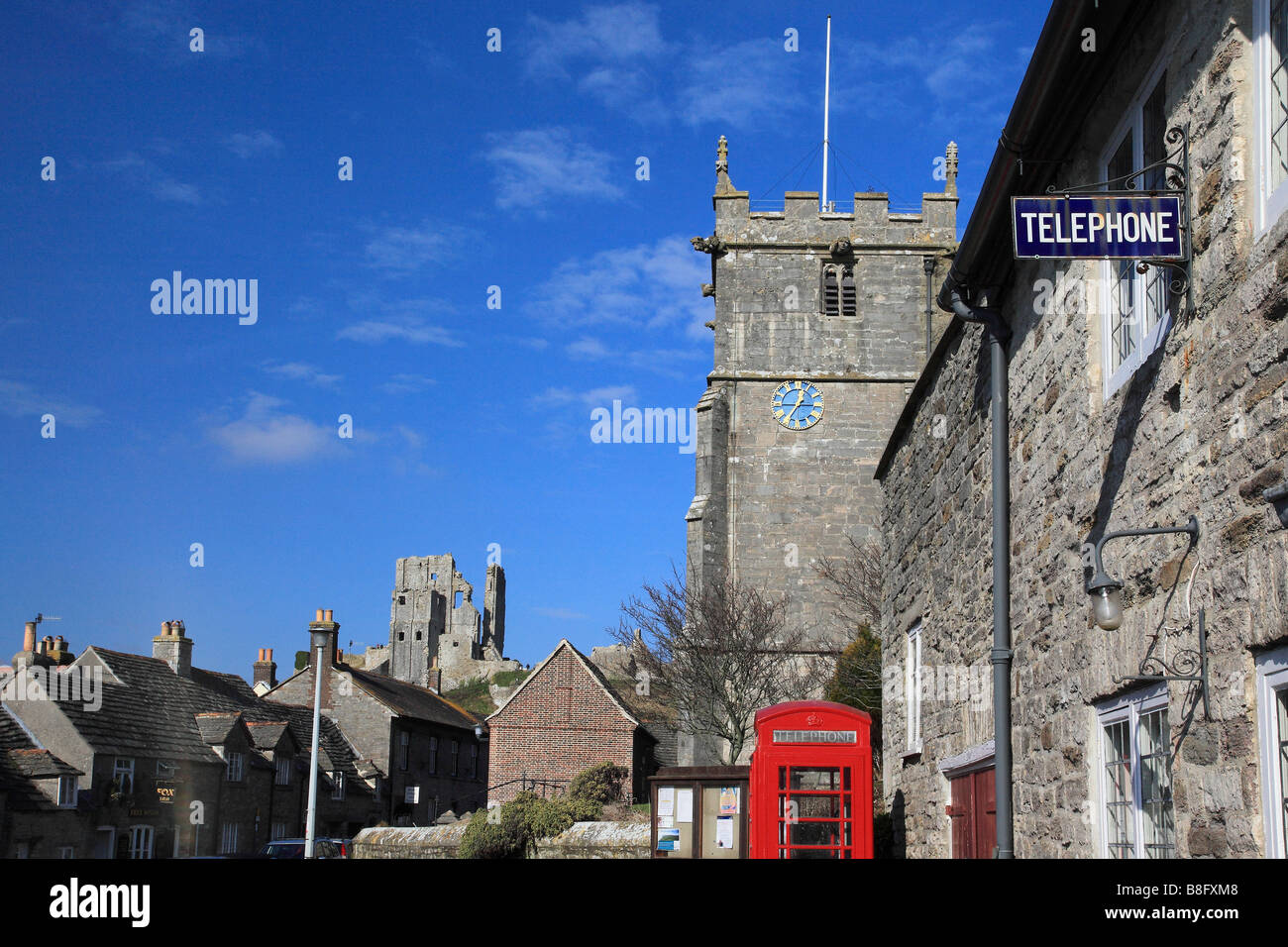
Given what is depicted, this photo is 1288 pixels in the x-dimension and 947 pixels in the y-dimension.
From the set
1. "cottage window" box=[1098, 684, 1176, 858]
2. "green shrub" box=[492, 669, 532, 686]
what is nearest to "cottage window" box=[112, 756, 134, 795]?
"cottage window" box=[1098, 684, 1176, 858]

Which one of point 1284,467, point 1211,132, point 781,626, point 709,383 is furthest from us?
point 709,383

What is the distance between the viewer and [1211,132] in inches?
197

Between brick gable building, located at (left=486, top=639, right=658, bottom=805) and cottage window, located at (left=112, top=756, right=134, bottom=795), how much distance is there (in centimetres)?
1249

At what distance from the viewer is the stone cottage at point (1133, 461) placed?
4.53 m

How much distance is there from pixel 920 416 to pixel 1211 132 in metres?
7.43

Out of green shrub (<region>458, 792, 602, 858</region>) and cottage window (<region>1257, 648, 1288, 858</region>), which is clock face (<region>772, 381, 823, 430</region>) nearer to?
green shrub (<region>458, 792, 602, 858</region>)

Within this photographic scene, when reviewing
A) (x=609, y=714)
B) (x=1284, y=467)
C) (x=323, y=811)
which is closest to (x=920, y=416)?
(x=1284, y=467)

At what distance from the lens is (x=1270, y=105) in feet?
15.2

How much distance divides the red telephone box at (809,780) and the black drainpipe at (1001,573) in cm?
426

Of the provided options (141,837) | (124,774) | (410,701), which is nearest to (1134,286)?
(124,774)

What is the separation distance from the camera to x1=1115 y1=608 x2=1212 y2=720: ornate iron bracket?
4.91 m

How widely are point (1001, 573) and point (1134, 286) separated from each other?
276 cm

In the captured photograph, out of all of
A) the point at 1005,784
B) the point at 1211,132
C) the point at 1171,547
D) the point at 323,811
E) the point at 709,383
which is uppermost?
the point at 709,383
